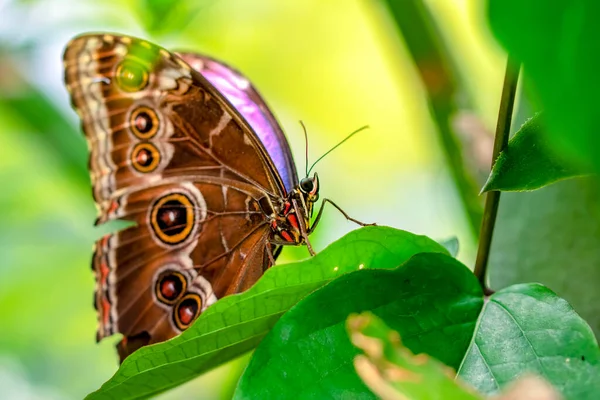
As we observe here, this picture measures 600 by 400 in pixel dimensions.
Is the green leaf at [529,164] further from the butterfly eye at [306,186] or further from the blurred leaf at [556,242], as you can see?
the butterfly eye at [306,186]

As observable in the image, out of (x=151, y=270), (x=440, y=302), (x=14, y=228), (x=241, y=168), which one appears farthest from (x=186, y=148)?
(x=14, y=228)

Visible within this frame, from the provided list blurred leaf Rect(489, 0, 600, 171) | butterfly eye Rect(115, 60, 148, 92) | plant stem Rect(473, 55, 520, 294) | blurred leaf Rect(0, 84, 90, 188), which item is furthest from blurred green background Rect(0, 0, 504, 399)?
blurred leaf Rect(489, 0, 600, 171)

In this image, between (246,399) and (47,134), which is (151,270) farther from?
(246,399)

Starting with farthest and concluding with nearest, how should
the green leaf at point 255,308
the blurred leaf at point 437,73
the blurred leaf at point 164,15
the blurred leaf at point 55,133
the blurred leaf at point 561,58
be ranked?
1. the blurred leaf at point 55,133
2. the blurred leaf at point 437,73
3. the blurred leaf at point 164,15
4. the green leaf at point 255,308
5. the blurred leaf at point 561,58

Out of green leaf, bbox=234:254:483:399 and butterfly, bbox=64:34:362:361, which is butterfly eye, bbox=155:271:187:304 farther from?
green leaf, bbox=234:254:483:399

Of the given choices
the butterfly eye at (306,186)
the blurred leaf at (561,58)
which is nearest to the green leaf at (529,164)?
the blurred leaf at (561,58)

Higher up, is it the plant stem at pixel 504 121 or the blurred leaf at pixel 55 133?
the blurred leaf at pixel 55 133

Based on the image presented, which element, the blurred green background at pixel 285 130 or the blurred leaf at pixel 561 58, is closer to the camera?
the blurred leaf at pixel 561 58

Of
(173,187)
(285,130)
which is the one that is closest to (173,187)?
(173,187)
